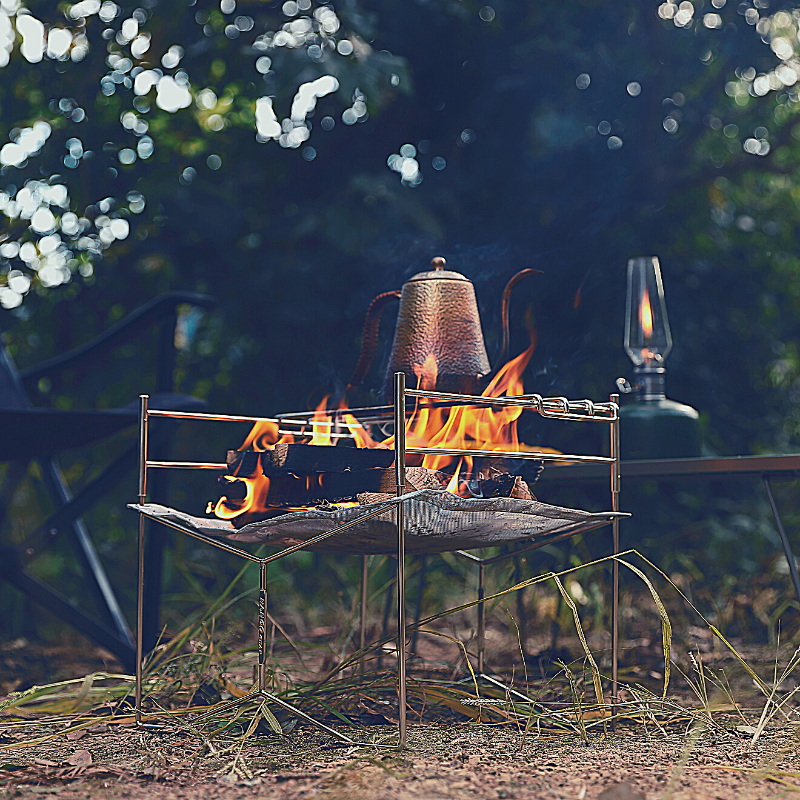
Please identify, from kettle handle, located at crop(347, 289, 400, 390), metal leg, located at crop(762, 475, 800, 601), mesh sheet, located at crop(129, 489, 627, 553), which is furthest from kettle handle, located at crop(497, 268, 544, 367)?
metal leg, located at crop(762, 475, 800, 601)

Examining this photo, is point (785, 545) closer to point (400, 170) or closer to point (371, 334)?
point (371, 334)

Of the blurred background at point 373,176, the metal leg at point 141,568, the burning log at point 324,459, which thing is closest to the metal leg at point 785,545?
the burning log at point 324,459

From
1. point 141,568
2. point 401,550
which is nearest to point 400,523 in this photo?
point 401,550

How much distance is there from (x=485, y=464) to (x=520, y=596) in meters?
0.91

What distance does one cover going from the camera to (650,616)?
3.04 m

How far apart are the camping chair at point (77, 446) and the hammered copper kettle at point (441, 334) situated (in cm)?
52

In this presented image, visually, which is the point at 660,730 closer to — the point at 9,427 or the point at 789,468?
the point at 789,468

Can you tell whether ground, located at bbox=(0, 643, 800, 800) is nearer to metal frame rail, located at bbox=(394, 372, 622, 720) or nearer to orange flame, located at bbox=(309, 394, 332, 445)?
metal frame rail, located at bbox=(394, 372, 622, 720)

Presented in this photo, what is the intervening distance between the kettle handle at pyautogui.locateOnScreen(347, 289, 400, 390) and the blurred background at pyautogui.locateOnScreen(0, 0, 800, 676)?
960mm

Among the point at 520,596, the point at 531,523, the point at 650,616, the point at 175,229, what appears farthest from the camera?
the point at 175,229

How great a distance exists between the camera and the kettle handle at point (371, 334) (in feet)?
7.33

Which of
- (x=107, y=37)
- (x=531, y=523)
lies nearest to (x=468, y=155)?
(x=107, y=37)

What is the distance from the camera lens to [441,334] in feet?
6.86

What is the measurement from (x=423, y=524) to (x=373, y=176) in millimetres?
1796
